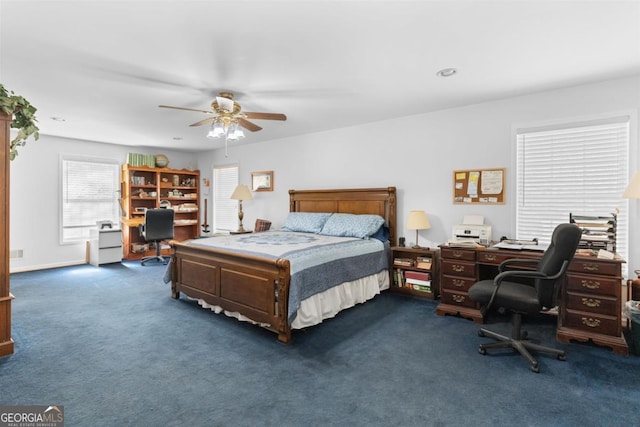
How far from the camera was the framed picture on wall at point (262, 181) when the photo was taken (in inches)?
239

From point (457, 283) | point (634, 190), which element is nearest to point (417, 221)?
point (457, 283)

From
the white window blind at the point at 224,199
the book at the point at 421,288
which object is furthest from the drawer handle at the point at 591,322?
the white window blind at the point at 224,199

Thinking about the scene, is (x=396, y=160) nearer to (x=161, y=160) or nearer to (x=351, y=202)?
(x=351, y=202)

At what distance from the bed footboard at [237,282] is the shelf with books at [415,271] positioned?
6.36 feet

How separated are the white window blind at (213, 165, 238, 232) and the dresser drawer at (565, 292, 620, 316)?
5670 mm

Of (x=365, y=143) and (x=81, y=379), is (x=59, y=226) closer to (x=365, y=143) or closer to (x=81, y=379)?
(x=81, y=379)

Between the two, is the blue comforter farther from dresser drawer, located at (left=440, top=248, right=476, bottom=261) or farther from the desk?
the desk

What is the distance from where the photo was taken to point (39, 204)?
5.52m

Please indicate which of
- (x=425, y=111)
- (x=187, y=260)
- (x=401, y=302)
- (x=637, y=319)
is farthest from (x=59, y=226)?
(x=637, y=319)

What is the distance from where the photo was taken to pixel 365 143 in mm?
4789

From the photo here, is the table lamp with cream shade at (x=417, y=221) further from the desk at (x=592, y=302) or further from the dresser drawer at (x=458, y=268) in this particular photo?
the desk at (x=592, y=302)

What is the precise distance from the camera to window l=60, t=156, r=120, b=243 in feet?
19.2

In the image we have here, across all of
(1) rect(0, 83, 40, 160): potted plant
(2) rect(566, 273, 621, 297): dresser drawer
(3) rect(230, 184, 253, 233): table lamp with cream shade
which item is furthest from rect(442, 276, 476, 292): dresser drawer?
(1) rect(0, 83, 40, 160): potted plant

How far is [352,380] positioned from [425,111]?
332 centimetres
